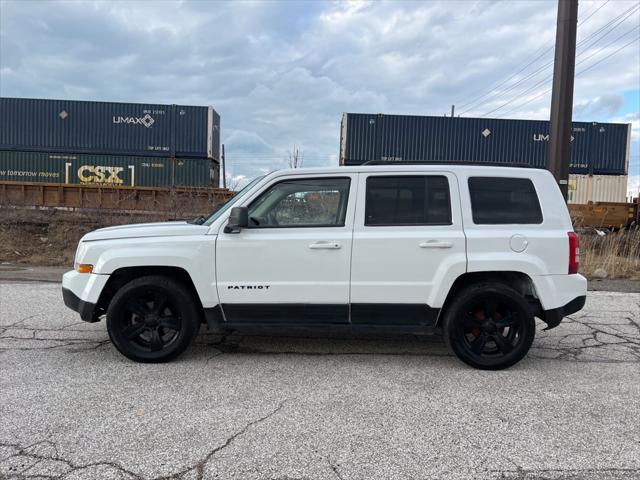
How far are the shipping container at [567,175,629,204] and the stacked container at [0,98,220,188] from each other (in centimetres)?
1718

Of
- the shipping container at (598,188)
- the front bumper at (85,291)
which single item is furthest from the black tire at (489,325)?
the shipping container at (598,188)

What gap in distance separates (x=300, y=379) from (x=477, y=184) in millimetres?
2425

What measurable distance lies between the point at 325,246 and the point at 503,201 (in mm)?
1737

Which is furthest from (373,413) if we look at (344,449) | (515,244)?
(515,244)

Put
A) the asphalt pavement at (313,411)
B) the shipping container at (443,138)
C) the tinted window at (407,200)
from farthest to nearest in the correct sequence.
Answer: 1. the shipping container at (443,138)
2. the tinted window at (407,200)
3. the asphalt pavement at (313,411)

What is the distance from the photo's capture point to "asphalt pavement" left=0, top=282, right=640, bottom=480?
277 cm

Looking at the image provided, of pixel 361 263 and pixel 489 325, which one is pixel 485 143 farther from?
pixel 361 263

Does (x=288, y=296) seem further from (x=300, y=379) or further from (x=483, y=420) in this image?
(x=483, y=420)

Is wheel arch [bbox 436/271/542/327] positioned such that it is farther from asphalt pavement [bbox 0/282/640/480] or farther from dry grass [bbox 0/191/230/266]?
dry grass [bbox 0/191/230/266]

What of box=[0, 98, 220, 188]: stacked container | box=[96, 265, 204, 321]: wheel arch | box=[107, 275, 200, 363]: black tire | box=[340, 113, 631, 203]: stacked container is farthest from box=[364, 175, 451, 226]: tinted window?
box=[0, 98, 220, 188]: stacked container

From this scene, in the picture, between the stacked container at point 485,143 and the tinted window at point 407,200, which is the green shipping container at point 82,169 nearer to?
the stacked container at point 485,143

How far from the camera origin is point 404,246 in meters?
4.31

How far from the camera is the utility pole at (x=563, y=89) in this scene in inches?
341

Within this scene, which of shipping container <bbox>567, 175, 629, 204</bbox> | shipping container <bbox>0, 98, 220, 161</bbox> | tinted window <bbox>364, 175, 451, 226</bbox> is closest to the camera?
A: tinted window <bbox>364, 175, 451, 226</bbox>
